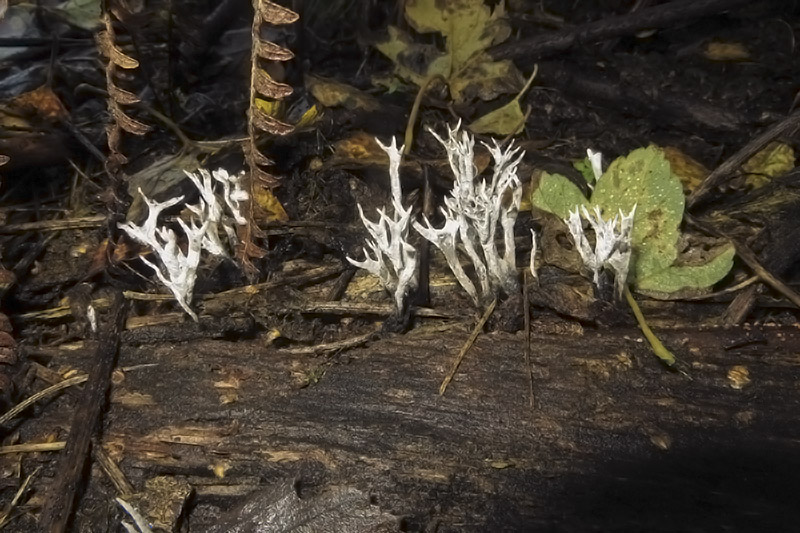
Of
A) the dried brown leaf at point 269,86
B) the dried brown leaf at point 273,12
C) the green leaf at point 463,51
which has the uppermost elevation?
the green leaf at point 463,51

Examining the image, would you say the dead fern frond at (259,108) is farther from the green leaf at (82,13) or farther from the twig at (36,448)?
→ the green leaf at (82,13)

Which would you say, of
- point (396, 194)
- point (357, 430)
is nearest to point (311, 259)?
point (396, 194)

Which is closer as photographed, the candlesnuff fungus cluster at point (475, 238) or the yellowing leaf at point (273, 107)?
the candlesnuff fungus cluster at point (475, 238)

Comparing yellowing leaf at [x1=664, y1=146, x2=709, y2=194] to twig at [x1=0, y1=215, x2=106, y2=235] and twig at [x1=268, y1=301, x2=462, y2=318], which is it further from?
twig at [x1=0, y1=215, x2=106, y2=235]

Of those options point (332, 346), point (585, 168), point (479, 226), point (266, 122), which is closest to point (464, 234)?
point (479, 226)

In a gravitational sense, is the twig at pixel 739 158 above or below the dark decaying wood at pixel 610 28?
below

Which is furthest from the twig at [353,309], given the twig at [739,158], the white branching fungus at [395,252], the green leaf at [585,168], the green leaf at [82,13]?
the green leaf at [82,13]

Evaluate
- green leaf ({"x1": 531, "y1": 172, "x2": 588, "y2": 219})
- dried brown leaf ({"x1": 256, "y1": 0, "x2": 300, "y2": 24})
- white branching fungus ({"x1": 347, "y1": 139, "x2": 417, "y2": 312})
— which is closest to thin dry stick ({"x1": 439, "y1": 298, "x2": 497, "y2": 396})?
white branching fungus ({"x1": 347, "y1": 139, "x2": 417, "y2": 312})
